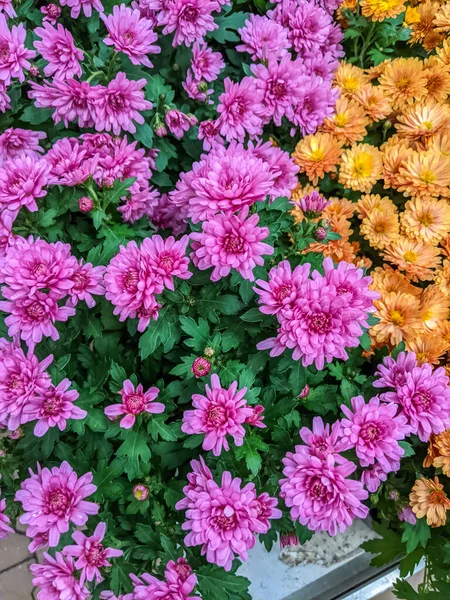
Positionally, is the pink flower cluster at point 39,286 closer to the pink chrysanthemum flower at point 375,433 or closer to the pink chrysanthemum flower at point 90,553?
the pink chrysanthemum flower at point 90,553

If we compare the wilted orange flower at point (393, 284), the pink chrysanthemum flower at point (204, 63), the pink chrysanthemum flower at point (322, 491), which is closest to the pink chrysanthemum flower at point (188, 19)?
the pink chrysanthemum flower at point (204, 63)

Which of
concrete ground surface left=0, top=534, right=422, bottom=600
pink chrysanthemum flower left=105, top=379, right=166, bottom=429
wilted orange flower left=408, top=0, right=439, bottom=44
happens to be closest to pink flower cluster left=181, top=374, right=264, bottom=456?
pink chrysanthemum flower left=105, top=379, right=166, bottom=429

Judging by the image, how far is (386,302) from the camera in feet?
4.30

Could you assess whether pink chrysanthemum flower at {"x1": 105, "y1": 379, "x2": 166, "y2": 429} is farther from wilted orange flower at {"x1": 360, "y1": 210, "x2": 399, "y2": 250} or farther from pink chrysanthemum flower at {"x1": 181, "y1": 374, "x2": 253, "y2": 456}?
wilted orange flower at {"x1": 360, "y1": 210, "x2": 399, "y2": 250}

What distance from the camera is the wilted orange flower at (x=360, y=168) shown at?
1.45 m

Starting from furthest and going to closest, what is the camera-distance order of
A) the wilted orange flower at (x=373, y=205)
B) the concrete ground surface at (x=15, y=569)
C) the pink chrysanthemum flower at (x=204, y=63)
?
the concrete ground surface at (x=15, y=569)
the wilted orange flower at (x=373, y=205)
the pink chrysanthemum flower at (x=204, y=63)

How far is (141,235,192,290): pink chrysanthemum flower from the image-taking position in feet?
2.97

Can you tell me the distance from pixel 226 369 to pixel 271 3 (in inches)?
47.3

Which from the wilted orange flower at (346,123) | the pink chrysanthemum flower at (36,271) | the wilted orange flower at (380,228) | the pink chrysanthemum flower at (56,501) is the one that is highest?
the wilted orange flower at (346,123)

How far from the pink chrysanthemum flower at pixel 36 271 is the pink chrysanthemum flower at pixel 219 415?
1.10ft

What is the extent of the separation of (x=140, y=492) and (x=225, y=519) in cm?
21

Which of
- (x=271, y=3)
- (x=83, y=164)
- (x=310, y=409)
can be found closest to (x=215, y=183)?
(x=83, y=164)

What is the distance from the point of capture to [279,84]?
53.1 inches

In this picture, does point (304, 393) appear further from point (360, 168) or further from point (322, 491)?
point (360, 168)
